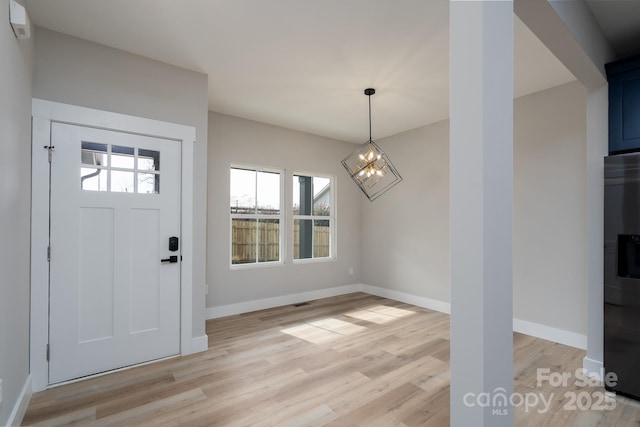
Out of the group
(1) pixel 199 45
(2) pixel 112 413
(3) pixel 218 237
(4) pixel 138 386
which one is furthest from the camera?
(3) pixel 218 237

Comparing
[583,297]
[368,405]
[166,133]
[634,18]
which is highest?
[634,18]

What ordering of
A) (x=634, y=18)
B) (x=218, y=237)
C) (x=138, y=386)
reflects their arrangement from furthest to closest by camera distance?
1. (x=218, y=237)
2. (x=138, y=386)
3. (x=634, y=18)

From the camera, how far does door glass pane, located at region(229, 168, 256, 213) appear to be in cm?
445

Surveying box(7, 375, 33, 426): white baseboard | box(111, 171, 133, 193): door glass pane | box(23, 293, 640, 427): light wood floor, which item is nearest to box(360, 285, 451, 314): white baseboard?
box(23, 293, 640, 427): light wood floor

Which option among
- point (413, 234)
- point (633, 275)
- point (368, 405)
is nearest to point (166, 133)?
point (368, 405)

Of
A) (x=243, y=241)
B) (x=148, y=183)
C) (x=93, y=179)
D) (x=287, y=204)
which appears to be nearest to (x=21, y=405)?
(x=93, y=179)

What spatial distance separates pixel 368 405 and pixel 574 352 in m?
2.36

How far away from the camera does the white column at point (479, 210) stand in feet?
3.28

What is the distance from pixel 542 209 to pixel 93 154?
180 inches

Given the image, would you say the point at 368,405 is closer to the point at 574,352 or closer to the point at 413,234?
the point at 574,352

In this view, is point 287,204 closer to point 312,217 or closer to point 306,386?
point 312,217

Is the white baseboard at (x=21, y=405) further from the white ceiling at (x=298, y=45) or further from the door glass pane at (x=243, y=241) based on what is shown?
the white ceiling at (x=298, y=45)

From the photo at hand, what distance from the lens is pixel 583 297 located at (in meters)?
3.14

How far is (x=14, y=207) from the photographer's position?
6.38ft
